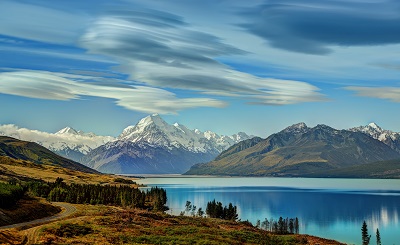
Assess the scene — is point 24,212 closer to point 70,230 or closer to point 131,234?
point 70,230

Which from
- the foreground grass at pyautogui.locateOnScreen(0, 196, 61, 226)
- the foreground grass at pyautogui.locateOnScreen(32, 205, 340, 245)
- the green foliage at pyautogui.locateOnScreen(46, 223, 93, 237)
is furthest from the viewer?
the foreground grass at pyautogui.locateOnScreen(0, 196, 61, 226)

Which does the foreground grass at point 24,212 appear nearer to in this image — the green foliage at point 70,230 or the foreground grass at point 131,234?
the foreground grass at point 131,234

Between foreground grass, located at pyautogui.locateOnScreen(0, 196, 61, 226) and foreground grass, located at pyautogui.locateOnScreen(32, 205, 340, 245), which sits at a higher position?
foreground grass, located at pyautogui.locateOnScreen(0, 196, 61, 226)

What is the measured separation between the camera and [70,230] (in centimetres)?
9838

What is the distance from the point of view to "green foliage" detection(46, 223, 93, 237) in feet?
311

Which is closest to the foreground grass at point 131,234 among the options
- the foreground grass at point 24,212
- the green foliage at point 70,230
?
the green foliage at point 70,230

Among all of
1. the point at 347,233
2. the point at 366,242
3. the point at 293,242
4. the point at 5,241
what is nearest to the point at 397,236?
the point at 347,233

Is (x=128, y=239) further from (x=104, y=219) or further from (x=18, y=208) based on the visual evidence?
(x=18, y=208)

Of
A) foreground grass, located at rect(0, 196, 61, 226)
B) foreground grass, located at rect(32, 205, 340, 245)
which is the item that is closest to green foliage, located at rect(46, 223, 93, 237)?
foreground grass, located at rect(32, 205, 340, 245)

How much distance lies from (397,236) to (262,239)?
333 feet

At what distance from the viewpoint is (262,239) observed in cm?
11612

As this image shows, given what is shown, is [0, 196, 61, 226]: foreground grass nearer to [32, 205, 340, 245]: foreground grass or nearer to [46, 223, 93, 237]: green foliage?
[32, 205, 340, 245]: foreground grass

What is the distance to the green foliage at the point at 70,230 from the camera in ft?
311

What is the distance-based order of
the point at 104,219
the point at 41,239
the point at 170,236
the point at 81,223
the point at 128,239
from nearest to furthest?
the point at 41,239, the point at 128,239, the point at 170,236, the point at 81,223, the point at 104,219
